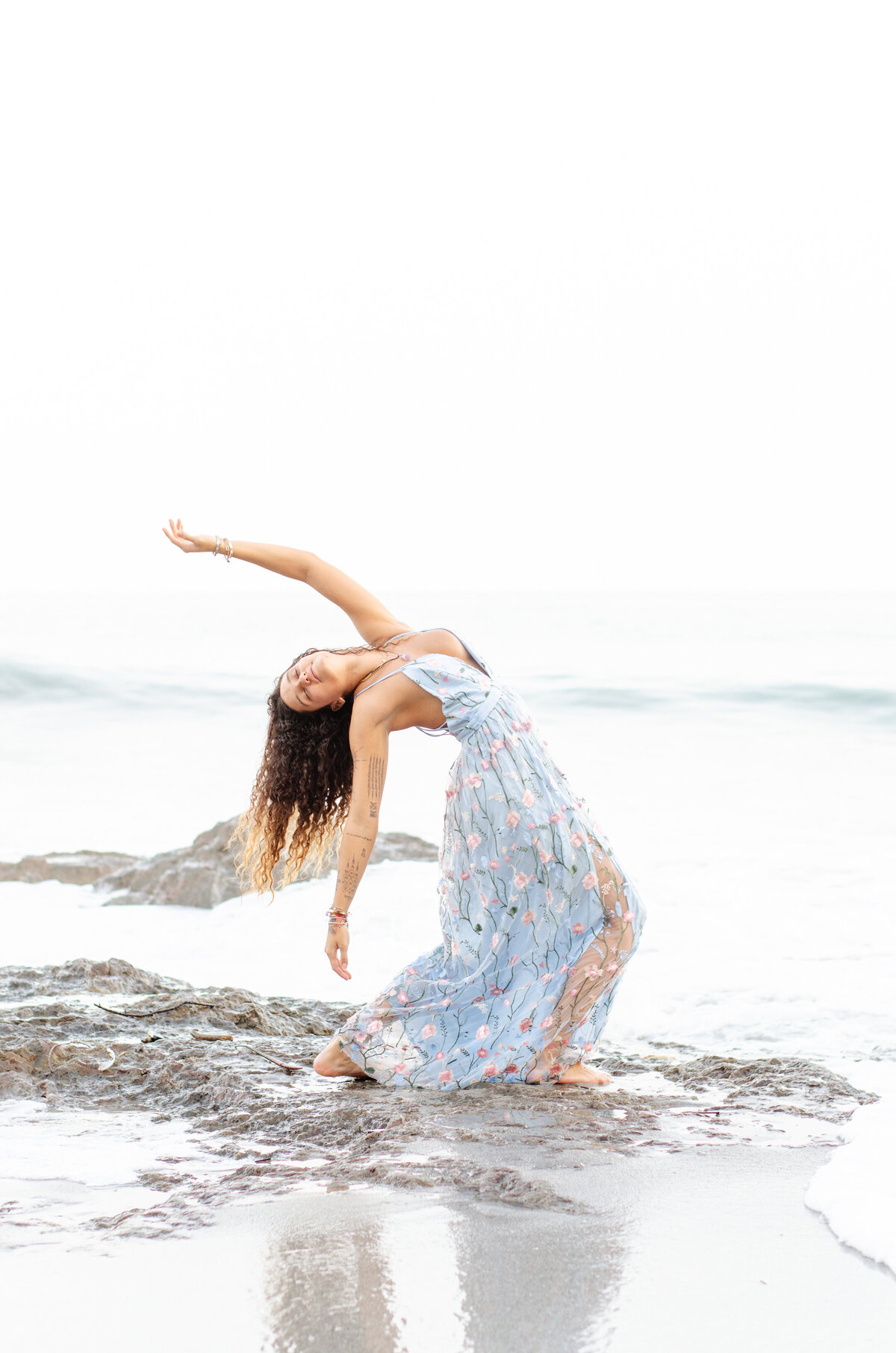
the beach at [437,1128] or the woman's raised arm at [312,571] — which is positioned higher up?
the woman's raised arm at [312,571]

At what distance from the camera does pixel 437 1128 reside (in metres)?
3.07

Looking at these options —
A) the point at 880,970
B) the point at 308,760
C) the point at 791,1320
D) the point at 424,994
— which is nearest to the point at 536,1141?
the point at 424,994

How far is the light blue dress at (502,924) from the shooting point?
11.5 feet

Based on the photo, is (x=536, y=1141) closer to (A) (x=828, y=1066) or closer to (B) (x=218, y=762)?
(A) (x=828, y=1066)

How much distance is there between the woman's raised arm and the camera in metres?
3.70

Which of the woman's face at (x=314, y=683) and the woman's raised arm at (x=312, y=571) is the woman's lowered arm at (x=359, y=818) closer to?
the woman's face at (x=314, y=683)

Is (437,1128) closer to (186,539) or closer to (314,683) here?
(314,683)

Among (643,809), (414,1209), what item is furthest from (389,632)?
A: (643,809)

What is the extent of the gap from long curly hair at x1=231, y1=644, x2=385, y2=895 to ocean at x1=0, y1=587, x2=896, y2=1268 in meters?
1.50

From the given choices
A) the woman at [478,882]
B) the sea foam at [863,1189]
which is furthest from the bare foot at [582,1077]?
the sea foam at [863,1189]

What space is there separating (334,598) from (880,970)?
3.22 m

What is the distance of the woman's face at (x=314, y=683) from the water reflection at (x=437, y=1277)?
1412 mm

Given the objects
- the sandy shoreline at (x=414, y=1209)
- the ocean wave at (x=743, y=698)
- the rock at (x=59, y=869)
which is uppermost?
the ocean wave at (x=743, y=698)

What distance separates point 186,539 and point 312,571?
15.7 inches
